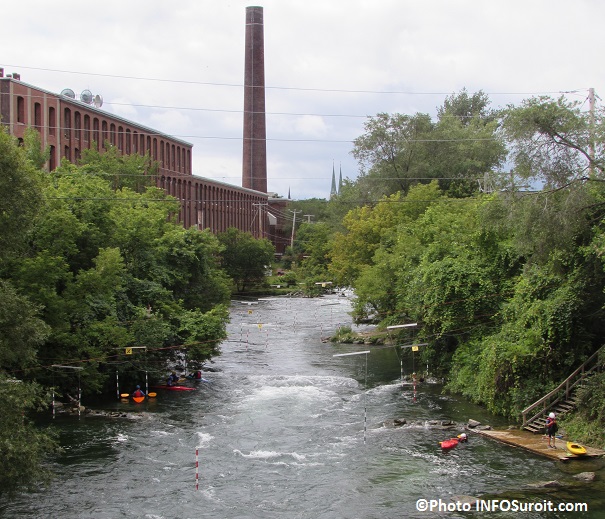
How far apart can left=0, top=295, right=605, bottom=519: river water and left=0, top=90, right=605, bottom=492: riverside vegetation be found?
8.39 feet

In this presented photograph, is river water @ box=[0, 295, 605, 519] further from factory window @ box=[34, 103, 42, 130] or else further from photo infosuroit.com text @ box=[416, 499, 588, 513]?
factory window @ box=[34, 103, 42, 130]

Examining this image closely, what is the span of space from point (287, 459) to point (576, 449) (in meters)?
10.0

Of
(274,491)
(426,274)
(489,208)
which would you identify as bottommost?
(274,491)

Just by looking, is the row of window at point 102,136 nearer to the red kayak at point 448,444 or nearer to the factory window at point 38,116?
the factory window at point 38,116

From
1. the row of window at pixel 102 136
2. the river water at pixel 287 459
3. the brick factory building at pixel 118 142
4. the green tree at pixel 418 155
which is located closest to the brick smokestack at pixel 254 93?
the brick factory building at pixel 118 142

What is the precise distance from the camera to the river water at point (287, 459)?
21859 mm

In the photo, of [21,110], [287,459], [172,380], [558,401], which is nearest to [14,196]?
[287,459]

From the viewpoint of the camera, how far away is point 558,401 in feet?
96.2

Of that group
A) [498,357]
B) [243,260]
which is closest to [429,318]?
[498,357]

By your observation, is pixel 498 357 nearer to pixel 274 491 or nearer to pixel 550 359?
pixel 550 359

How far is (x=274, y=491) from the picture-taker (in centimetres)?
2323

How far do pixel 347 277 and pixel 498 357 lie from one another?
33.9 m

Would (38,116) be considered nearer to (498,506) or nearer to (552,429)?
(552,429)

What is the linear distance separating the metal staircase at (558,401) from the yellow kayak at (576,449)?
127 inches
